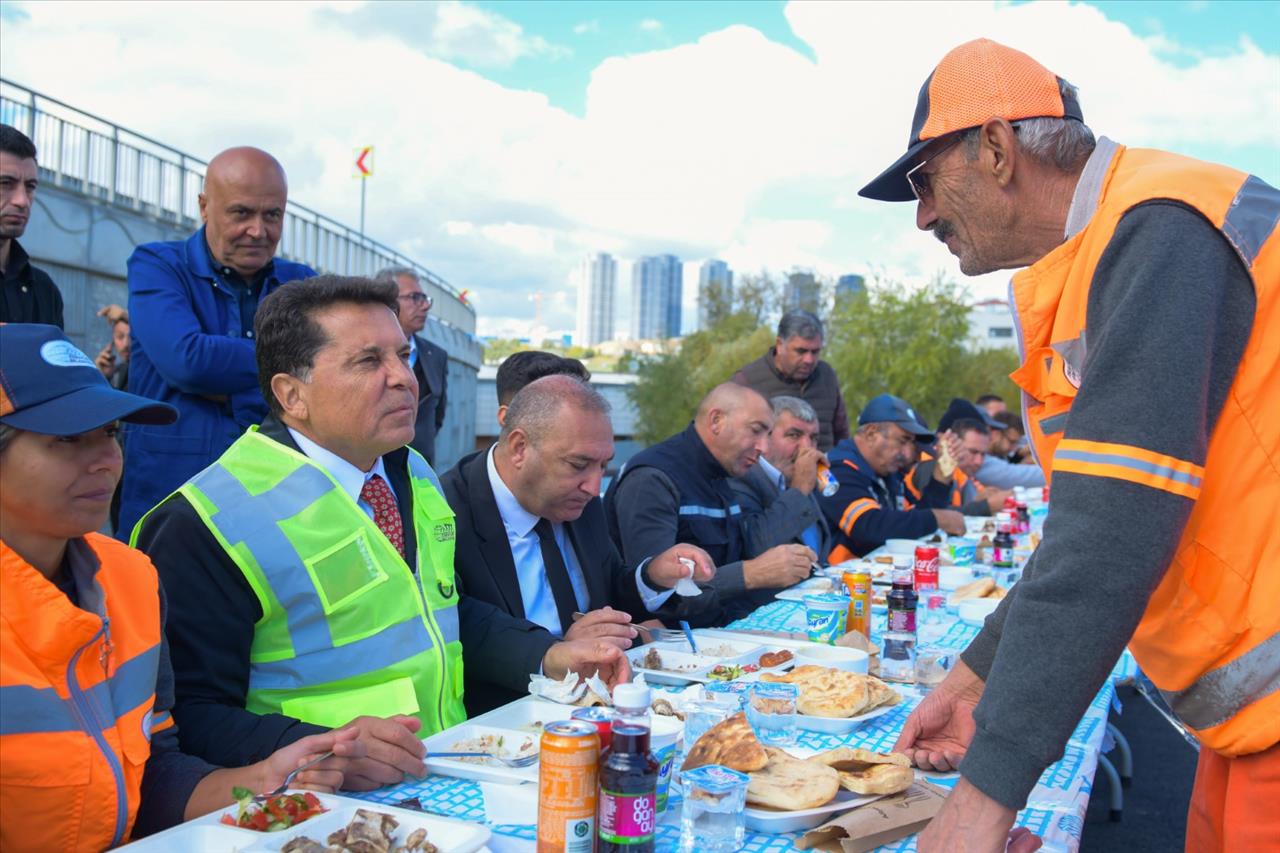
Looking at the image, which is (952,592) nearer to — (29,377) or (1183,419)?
(1183,419)

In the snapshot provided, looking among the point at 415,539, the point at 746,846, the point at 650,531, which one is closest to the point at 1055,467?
the point at 746,846

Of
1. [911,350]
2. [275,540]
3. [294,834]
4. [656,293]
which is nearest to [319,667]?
[275,540]

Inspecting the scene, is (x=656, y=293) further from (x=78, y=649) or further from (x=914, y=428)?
(x=78, y=649)

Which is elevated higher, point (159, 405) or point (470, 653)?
point (159, 405)

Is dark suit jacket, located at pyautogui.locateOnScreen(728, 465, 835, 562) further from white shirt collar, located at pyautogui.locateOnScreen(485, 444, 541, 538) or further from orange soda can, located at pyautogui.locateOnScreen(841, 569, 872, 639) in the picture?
white shirt collar, located at pyautogui.locateOnScreen(485, 444, 541, 538)

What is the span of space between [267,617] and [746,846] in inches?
47.2

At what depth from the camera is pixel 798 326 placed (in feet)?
24.9

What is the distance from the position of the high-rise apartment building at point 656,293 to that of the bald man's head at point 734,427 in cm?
8839

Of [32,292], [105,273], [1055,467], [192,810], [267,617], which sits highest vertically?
[105,273]

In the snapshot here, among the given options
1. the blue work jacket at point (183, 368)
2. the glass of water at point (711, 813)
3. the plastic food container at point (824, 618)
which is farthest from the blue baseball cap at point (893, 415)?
the glass of water at point (711, 813)

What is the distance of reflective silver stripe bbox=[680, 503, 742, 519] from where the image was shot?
5.07m

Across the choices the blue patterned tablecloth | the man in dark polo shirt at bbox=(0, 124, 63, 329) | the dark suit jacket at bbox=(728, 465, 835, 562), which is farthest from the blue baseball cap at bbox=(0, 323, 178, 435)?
the dark suit jacket at bbox=(728, 465, 835, 562)

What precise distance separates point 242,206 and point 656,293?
93.3 meters

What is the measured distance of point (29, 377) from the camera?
1.83 m
